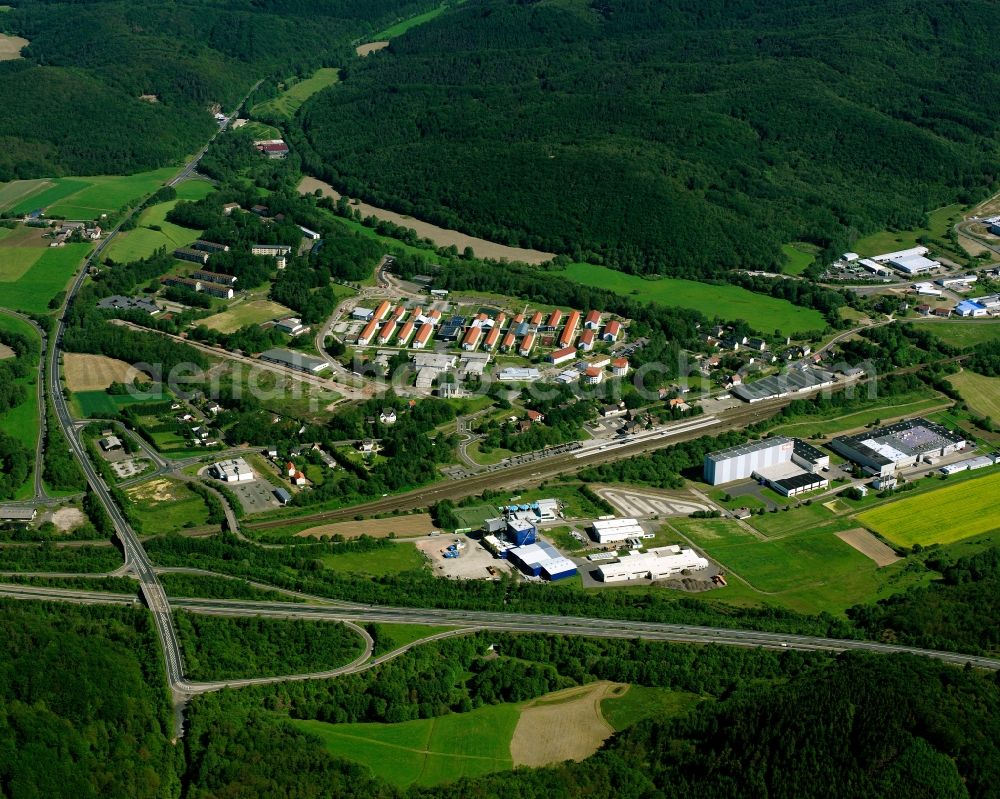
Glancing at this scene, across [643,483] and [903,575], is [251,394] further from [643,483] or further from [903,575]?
[903,575]

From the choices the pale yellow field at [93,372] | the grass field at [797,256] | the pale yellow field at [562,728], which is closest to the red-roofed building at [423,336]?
the pale yellow field at [93,372]

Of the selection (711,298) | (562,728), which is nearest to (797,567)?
→ (562,728)

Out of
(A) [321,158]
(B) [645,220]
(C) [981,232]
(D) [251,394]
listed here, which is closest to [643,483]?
(D) [251,394]

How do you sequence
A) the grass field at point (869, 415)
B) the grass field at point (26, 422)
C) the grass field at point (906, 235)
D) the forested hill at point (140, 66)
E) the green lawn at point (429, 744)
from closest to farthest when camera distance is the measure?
1. the green lawn at point (429, 744)
2. the grass field at point (26, 422)
3. the grass field at point (869, 415)
4. the grass field at point (906, 235)
5. the forested hill at point (140, 66)

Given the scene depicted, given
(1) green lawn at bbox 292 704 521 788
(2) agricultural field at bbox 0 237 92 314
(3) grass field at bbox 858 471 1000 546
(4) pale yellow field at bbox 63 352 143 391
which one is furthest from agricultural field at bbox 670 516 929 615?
(2) agricultural field at bbox 0 237 92 314

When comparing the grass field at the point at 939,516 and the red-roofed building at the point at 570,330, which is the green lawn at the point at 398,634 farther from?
the red-roofed building at the point at 570,330

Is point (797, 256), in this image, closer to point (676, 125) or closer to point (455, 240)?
Answer: point (676, 125)
